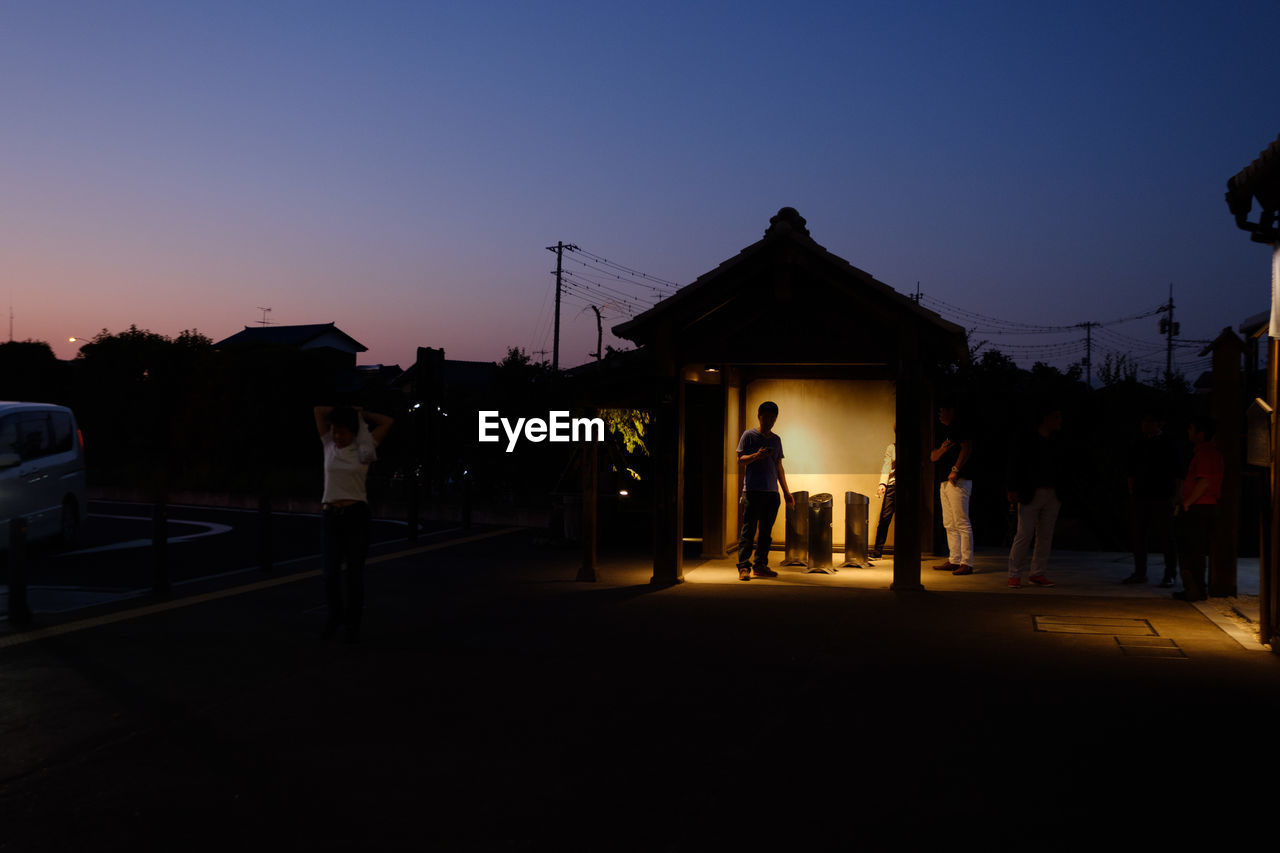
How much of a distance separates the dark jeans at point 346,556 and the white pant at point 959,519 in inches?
273

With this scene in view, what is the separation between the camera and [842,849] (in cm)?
430

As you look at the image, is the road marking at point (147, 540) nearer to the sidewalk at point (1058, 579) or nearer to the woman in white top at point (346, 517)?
the woman in white top at point (346, 517)

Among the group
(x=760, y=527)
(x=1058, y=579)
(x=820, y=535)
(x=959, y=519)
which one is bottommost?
(x=1058, y=579)

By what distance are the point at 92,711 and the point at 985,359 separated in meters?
29.0

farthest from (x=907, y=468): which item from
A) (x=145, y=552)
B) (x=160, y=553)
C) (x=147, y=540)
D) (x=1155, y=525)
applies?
(x=147, y=540)

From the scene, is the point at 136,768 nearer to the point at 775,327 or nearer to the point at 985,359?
the point at 775,327

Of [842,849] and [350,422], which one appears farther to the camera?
[350,422]

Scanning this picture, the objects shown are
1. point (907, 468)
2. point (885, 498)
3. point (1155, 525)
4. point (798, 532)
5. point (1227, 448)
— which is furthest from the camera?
point (885, 498)

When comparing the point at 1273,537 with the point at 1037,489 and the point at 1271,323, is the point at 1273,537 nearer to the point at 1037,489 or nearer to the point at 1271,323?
the point at 1271,323

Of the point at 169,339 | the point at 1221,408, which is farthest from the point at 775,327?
the point at 169,339

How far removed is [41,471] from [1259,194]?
13779 millimetres

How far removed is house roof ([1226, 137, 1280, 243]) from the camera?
8086 mm

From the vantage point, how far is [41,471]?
14.7 meters

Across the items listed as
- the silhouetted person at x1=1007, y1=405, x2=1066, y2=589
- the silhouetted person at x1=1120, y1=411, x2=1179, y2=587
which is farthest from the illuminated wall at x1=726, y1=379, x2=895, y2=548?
the silhouetted person at x1=1120, y1=411, x2=1179, y2=587
